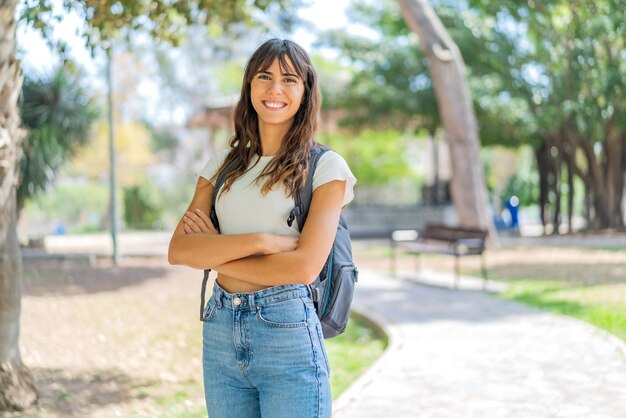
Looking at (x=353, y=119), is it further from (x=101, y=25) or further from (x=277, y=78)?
(x=277, y=78)

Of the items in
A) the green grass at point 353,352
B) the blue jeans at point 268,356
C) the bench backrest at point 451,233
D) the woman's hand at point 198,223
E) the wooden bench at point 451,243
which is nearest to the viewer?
the blue jeans at point 268,356

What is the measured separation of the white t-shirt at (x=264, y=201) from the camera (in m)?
2.54

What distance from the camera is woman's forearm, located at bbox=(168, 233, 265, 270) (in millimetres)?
2483

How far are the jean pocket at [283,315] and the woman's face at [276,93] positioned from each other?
57 centimetres

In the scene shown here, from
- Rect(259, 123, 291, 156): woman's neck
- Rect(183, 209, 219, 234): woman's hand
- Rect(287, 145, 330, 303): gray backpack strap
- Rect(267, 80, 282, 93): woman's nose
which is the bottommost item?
Rect(183, 209, 219, 234): woman's hand

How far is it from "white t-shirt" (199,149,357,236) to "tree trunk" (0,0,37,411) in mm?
3111

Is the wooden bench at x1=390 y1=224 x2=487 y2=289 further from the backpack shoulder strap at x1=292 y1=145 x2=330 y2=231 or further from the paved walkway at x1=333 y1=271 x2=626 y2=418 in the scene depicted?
the backpack shoulder strap at x1=292 y1=145 x2=330 y2=231

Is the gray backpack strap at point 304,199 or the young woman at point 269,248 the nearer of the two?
the young woman at point 269,248

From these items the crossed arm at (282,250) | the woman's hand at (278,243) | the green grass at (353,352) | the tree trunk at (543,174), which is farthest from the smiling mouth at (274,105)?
the tree trunk at (543,174)


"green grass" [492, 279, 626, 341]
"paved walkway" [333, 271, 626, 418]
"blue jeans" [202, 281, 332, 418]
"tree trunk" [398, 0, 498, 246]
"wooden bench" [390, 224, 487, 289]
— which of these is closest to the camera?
"blue jeans" [202, 281, 332, 418]

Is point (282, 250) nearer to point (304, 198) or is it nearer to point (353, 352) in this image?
point (304, 198)

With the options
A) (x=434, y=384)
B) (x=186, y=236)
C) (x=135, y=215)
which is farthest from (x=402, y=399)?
(x=135, y=215)

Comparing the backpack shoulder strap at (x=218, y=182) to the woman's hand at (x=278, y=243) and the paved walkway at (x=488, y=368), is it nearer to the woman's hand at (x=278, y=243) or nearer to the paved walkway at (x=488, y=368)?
the woman's hand at (x=278, y=243)

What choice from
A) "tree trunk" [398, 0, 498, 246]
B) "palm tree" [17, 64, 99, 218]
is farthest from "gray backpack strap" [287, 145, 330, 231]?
"palm tree" [17, 64, 99, 218]
